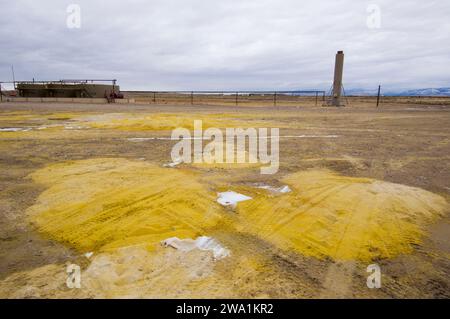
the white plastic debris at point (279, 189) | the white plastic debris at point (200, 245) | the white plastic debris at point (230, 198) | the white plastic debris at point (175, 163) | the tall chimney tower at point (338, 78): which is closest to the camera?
the white plastic debris at point (200, 245)

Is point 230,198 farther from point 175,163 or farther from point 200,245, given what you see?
point 175,163

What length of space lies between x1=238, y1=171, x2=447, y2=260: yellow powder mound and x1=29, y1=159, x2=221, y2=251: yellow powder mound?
0.71 m

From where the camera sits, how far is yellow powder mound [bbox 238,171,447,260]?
120 inches

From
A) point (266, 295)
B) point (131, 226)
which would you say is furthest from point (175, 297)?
point (131, 226)

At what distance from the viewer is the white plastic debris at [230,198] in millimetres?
4039

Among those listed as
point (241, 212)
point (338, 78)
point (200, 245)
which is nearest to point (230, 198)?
point (241, 212)

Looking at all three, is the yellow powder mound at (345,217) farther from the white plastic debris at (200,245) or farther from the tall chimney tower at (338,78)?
the tall chimney tower at (338,78)

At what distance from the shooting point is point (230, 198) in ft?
13.9

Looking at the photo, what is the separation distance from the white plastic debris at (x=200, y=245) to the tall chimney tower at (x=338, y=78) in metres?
27.7

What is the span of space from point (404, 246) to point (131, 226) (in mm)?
2778

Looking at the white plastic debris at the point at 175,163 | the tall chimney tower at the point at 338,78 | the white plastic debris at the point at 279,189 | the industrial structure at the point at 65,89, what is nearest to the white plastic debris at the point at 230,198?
the white plastic debris at the point at 279,189

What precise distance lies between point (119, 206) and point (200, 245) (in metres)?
1.40
